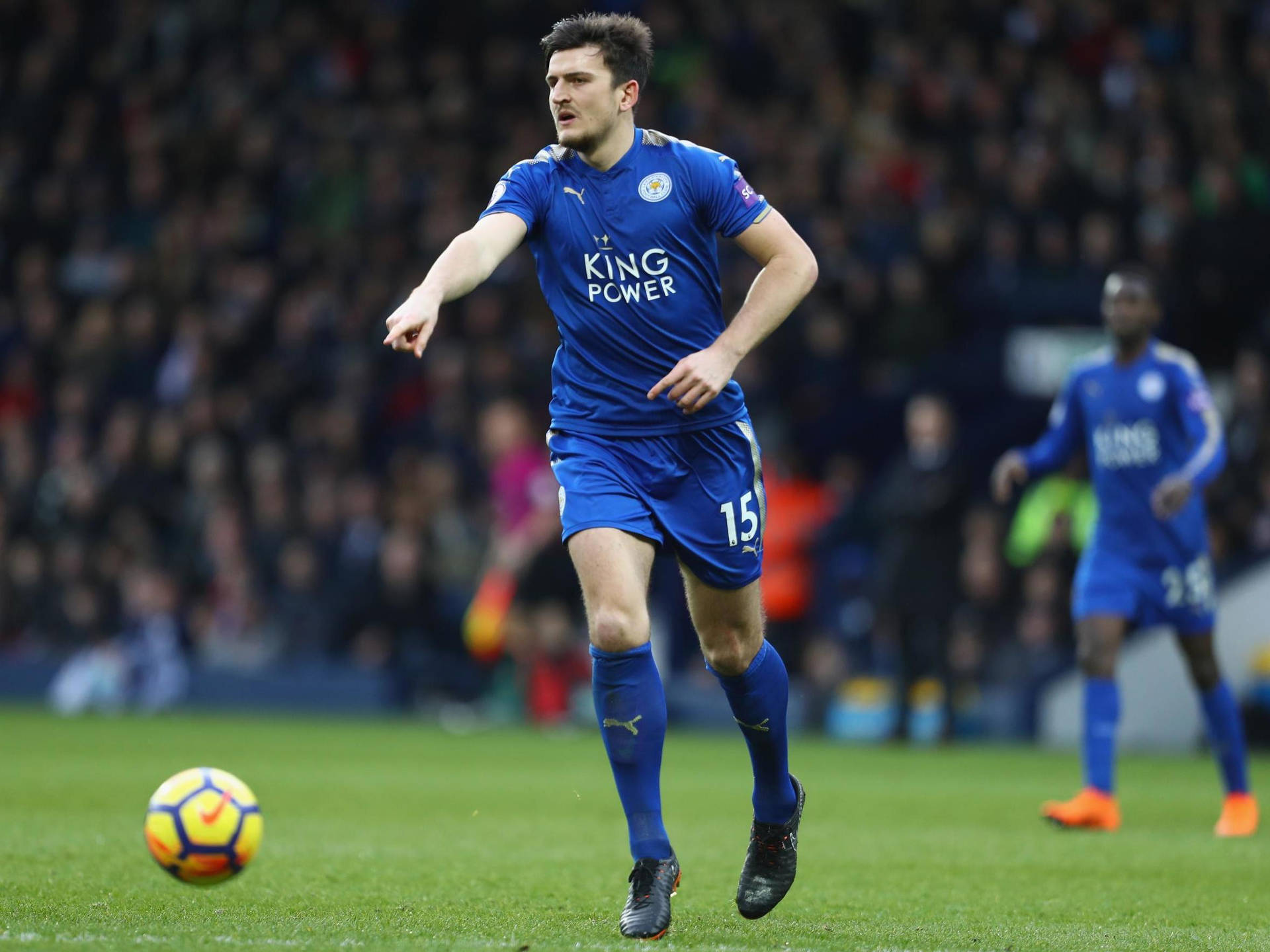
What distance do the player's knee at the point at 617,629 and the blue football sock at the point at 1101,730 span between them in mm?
3568

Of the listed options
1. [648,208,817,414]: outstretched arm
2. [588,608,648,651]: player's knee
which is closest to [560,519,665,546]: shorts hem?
[588,608,648,651]: player's knee

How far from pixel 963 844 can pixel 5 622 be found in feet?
41.6

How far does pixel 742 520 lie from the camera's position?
515 cm

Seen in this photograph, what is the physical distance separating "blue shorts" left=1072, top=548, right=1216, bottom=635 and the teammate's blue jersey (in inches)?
132

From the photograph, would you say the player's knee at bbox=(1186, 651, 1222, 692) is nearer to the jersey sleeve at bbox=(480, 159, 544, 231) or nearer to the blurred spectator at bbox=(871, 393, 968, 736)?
the jersey sleeve at bbox=(480, 159, 544, 231)

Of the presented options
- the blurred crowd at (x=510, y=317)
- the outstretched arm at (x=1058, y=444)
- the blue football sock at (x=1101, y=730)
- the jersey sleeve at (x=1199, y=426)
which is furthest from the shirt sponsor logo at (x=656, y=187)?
the blurred crowd at (x=510, y=317)

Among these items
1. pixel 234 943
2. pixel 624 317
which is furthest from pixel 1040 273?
pixel 234 943

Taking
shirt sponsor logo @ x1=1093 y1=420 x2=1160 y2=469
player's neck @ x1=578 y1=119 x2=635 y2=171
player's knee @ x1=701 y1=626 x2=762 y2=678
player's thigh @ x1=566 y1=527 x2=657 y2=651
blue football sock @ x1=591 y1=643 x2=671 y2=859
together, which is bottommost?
blue football sock @ x1=591 y1=643 x2=671 y2=859

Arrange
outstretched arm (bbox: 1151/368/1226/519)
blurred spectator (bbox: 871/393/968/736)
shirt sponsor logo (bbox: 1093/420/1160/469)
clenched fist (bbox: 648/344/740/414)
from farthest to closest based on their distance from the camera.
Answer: blurred spectator (bbox: 871/393/968/736), shirt sponsor logo (bbox: 1093/420/1160/469), outstretched arm (bbox: 1151/368/1226/519), clenched fist (bbox: 648/344/740/414)

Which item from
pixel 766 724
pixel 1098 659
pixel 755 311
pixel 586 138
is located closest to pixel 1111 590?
pixel 1098 659

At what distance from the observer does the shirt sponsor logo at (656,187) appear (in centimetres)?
512

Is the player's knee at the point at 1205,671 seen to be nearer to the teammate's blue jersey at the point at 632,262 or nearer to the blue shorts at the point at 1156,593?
the blue shorts at the point at 1156,593

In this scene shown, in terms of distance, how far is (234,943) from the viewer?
433 centimetres

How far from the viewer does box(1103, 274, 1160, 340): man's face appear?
795 cm
